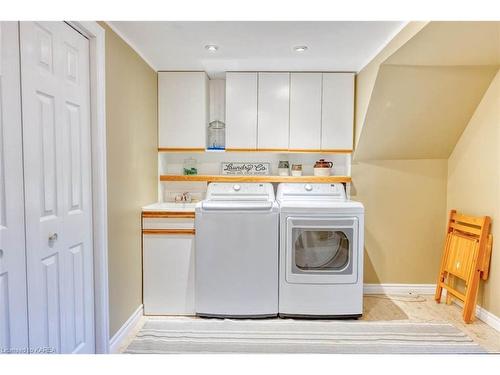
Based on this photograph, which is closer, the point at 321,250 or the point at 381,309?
the point at 321,250

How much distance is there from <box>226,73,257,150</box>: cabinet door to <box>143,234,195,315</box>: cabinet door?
1061mm

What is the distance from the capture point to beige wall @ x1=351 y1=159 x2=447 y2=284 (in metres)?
2.98

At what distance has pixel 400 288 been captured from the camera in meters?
3.01

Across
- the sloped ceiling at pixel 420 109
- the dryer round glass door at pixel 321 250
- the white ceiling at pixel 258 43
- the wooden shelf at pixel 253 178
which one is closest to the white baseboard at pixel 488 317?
the dryer round glass door at pixel 321 250

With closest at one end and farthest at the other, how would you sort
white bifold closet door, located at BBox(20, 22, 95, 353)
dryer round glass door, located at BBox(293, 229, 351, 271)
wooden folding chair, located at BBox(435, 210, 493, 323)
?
1. white bifold closet door, located at BBox(20, 22, 95, 353)
2. wooden folding chair, located at BBox(435, 210, 493, 323)
3. dryer round glass door, located at BBox(293, 229, 351, 271)

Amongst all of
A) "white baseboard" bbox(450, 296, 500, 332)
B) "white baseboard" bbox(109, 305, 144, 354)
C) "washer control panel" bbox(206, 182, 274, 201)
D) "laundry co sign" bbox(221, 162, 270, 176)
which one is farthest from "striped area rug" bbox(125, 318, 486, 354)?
"laundry co sign" bbox(221, 162, 270, 176)

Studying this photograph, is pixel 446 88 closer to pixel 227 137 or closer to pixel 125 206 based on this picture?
pixel 227 137

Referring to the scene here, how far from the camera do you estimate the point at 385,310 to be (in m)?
2.67

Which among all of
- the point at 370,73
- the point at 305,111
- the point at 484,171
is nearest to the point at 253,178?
the point at 305,111

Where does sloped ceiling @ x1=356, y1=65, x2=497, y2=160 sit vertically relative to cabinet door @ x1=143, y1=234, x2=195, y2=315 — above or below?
above

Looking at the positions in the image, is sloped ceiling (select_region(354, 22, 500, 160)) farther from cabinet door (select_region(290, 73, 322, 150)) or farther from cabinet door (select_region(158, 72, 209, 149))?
cabinet door (select_region(158, 72, 209, 149))

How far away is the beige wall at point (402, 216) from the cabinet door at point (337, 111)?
0.31 metres

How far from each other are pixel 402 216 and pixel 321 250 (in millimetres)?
1062

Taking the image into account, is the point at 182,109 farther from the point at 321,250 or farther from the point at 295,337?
the point at 295,337
